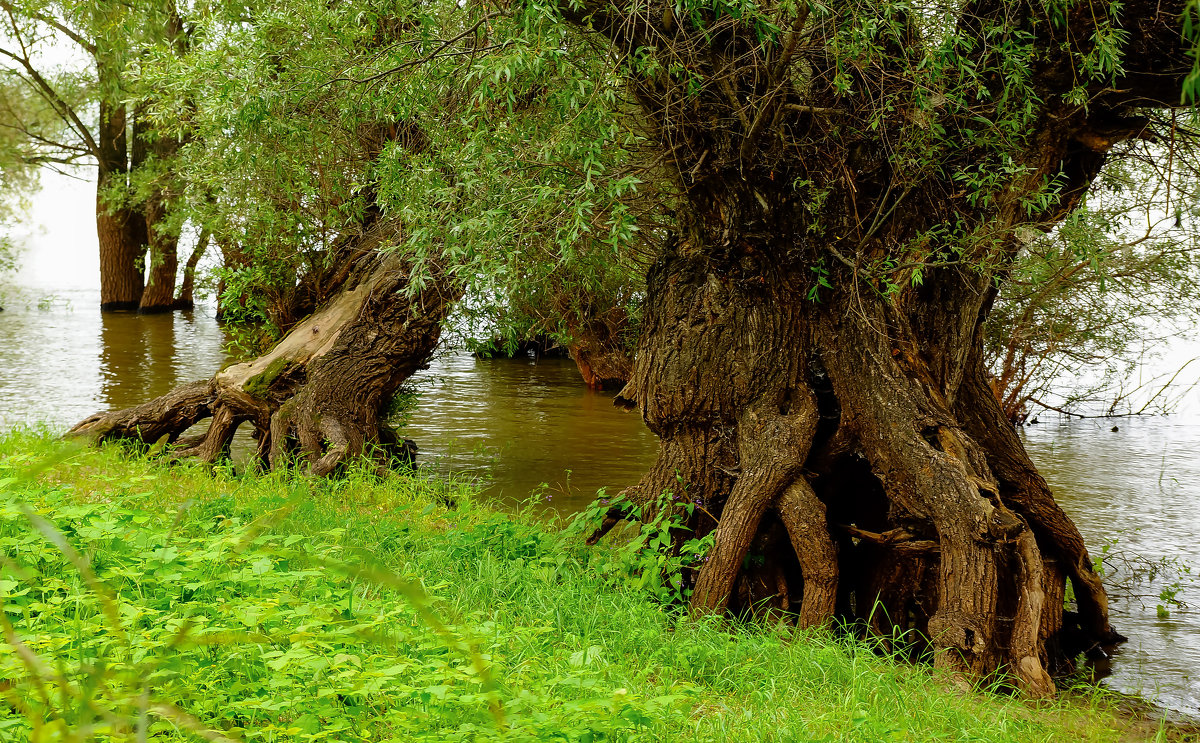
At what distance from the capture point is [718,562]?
657 centimetres

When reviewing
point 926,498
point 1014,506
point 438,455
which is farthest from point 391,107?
point 438,455

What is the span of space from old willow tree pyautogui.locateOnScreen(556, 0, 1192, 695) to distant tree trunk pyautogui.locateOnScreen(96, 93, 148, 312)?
24032mm

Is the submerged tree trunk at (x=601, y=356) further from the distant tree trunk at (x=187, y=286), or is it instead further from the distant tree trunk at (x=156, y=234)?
the distant tree trunk at (x=187, y=286)

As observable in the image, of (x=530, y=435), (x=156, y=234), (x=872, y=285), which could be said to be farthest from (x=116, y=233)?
(x=872, y=285)

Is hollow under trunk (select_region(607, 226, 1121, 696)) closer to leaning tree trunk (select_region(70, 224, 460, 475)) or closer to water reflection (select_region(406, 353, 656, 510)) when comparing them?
water reflection (select_region(406, 353, 656, 510))

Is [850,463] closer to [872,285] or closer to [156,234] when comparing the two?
[872,285]

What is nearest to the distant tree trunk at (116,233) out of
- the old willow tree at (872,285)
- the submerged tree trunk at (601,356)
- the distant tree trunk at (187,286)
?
the distant tree trunk at (187,286)

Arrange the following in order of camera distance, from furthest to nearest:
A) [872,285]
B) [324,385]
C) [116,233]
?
[116,233], [324,385], [872,285]

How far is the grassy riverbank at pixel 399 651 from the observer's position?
3.34m

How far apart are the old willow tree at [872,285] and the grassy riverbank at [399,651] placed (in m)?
0.85

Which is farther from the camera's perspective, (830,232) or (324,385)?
(324,385)

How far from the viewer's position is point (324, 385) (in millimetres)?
10227

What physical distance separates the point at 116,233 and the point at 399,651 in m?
28.8

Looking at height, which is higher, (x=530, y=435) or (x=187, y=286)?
(x=187, y=286)
